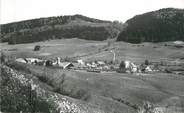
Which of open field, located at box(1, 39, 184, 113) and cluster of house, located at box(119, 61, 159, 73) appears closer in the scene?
open field, located at box(1, 39, 184, 113)

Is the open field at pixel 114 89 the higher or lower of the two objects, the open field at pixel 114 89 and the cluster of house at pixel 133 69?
the higher

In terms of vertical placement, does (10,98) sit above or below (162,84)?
above

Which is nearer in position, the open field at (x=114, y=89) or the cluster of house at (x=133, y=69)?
the open field at (x=114, y=89)

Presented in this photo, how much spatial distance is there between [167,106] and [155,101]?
2.19m

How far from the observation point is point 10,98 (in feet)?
62.4

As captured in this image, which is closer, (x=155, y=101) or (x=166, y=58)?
(x=155, y=101)

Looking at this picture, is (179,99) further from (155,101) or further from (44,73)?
(44,73)

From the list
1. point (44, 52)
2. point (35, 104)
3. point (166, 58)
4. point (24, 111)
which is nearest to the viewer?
point (24, 111)

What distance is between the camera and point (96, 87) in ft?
164

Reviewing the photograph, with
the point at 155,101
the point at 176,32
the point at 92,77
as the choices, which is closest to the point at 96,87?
the point at 92,77

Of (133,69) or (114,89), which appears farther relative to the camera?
(133,69)

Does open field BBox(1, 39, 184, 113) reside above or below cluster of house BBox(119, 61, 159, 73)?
above

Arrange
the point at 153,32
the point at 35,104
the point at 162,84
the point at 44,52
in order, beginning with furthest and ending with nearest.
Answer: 1. the point at 153,32
2. the point at 44,52
3. the point at 162,84
4. the point at 35,104

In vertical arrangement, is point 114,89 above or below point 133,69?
above
